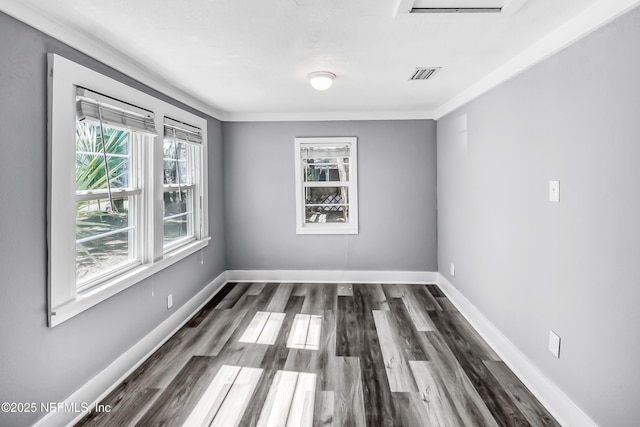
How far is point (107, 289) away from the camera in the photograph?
2355 millimetres

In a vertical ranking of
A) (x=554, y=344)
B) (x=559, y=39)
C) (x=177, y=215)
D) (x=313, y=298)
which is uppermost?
(x=559, y=39)

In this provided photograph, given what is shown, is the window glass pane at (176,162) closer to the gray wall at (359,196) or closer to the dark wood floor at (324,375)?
the gray wall at (359,196)

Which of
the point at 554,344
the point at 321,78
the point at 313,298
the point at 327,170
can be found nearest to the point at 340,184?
the point at 327,170

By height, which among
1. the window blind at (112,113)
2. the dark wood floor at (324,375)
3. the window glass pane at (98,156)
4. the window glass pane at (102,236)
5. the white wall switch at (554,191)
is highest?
the window blind at (112,113)

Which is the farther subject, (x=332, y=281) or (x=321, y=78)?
(x=332, y=281)

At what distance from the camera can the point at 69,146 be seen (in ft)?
6.60

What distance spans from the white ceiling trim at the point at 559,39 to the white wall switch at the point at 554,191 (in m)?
0.79

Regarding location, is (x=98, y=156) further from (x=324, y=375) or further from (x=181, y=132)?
(x=324, y=375)

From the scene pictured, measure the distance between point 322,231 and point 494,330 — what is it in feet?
8.17

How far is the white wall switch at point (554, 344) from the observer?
7.07 feet

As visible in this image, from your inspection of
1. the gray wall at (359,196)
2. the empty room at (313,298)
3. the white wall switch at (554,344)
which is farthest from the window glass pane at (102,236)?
the white wall switch at (554,344)

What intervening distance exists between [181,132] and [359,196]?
2404 mm

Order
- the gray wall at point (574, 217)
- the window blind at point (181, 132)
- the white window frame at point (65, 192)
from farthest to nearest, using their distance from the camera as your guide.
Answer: the window blind at point (181, 132) < the white window frame at point (65, 192) < the gray wall at point (574, 217)

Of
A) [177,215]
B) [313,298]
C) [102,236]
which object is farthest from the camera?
[313,298]
